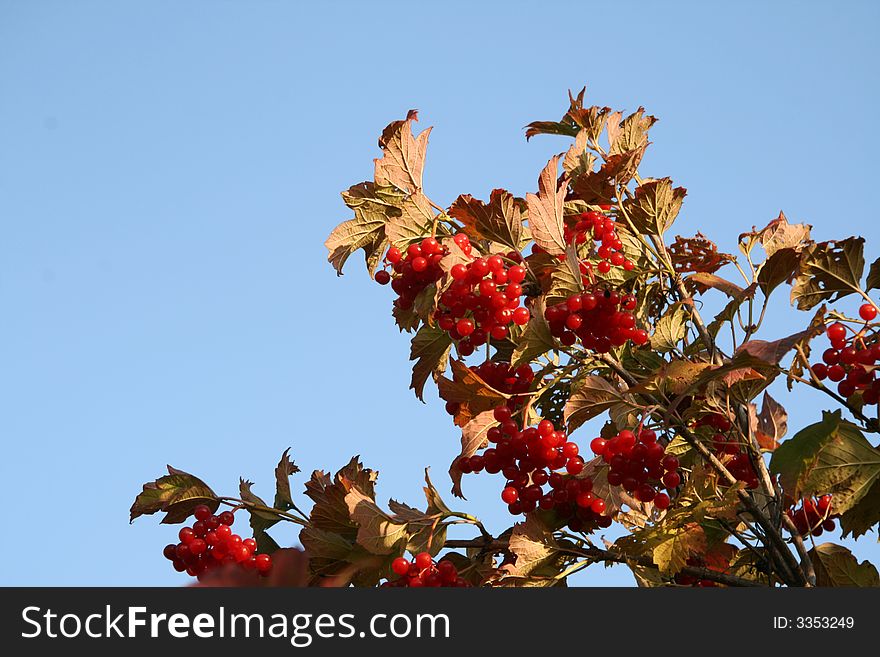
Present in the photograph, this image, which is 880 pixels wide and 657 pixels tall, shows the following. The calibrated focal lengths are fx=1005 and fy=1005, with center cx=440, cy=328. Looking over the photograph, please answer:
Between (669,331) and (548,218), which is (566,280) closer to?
(548,218)

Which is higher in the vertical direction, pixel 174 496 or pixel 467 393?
pixel 467 393

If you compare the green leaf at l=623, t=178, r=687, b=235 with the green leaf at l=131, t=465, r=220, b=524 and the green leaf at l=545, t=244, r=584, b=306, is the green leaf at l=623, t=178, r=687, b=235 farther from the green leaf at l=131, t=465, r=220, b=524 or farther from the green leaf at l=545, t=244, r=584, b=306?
the green leaf at l=131, t=465, r=220, b=524

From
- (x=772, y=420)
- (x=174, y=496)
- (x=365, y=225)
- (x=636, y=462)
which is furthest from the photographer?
(x=772, y=420)

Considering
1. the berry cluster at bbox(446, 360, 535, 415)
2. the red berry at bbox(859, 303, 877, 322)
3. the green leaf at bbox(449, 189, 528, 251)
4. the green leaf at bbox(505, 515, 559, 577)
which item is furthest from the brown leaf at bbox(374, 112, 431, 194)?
the red berry at bbox(859, 303, 877, 322)

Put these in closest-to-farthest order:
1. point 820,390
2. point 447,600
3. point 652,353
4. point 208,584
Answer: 1. point 208,584
2. point 447,600
3. point 820,390
4. point 652,353

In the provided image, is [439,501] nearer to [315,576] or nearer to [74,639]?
[315,576]

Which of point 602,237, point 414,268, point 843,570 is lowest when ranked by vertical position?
point 843,570

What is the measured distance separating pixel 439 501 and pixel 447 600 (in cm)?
140

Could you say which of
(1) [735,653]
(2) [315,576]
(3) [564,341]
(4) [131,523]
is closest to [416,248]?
(3) [564,341]

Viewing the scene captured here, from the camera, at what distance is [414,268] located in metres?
3.39

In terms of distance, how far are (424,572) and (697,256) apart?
1.89 m

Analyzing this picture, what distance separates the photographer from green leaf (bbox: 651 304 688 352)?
3660 mm

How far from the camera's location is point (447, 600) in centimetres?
205

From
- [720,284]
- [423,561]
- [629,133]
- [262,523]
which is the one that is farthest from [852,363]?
[262,523]
